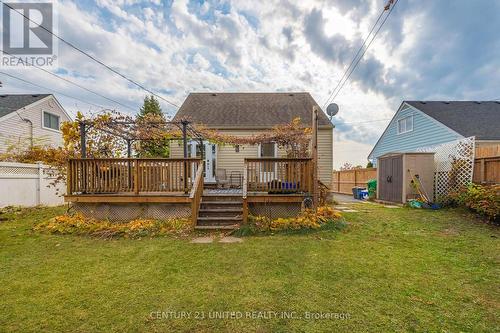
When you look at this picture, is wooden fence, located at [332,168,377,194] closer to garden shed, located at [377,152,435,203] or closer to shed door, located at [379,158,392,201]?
shed door, located at [379,158,392,201]

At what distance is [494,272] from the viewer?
3.28 m

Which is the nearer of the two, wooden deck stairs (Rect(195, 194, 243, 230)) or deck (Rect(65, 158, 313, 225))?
wooden deck stairs (Rect(195, 194, 243, 230))

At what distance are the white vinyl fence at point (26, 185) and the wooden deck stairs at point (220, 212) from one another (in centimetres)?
459

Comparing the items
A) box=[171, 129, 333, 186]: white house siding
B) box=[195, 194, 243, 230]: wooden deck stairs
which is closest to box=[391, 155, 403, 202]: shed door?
box=[171, 129, 333, 186]: white house siding

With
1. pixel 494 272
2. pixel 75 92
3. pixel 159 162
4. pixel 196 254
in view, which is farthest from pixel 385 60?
pixel 75 92

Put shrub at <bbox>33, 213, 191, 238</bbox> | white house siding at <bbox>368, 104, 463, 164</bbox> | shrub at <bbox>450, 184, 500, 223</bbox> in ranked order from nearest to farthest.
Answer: shrub at <bbox>33, 213, 191, 238</bbox> → shrub at <bbox>450, 184, 500, 223</bbox> → white house siding at <bbox>368, 104, 463, 164</bbox>

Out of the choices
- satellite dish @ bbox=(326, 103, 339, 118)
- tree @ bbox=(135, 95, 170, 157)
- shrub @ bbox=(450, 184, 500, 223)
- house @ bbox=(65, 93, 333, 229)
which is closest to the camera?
shrub @ bbox=(450, 184, 500, 223)

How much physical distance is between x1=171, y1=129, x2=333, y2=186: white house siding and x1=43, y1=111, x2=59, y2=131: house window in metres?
10.5

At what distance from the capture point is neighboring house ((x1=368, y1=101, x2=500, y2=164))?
12.5 m

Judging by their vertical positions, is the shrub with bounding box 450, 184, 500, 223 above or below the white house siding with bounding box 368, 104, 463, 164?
below

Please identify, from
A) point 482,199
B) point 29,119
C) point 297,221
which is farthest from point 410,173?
point 29,119

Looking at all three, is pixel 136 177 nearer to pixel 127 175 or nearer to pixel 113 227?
pixel 127 175

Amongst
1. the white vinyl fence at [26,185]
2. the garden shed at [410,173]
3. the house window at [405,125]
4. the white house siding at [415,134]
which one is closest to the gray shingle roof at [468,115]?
the white house siding at [415,134]

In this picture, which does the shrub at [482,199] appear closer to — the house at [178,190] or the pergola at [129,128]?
the house at [178,190]
